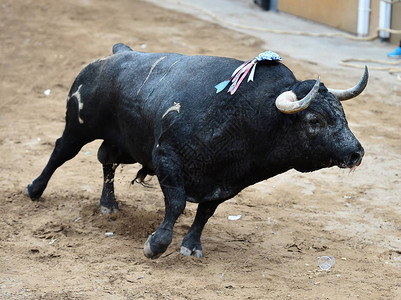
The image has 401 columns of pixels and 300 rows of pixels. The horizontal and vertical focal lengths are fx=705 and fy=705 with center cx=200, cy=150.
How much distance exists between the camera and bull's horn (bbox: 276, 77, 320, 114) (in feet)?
14.8

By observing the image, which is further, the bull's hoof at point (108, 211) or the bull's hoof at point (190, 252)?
the bull's hoof at point (108, 211)

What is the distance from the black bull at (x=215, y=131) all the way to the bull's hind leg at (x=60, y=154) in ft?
2.57

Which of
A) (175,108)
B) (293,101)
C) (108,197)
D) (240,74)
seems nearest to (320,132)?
(293,101)

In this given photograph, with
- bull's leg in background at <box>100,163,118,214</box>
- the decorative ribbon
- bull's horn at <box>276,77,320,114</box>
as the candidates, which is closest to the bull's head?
bull's horn at <box>276,77,320,114</box>

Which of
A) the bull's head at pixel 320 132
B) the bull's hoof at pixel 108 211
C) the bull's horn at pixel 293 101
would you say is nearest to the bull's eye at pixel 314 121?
the bull's head at pixel 320 132

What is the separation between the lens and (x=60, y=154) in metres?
6.29

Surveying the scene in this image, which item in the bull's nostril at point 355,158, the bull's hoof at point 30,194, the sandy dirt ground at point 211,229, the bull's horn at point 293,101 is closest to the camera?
the bull's horn at point 293,101

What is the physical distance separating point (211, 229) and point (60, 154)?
4.95 feet

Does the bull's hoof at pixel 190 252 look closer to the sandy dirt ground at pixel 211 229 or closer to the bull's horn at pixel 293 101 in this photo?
the sandy dirt ground at pixel 211 229

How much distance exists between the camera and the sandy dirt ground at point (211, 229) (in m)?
4.89

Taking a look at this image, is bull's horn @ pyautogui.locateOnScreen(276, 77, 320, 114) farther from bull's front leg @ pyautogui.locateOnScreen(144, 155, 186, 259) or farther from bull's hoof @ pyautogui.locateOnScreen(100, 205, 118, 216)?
bull's hoof @ pyautogui.locateOnScreen(100, 205, 118, 216)

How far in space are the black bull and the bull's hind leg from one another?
2.57 feet

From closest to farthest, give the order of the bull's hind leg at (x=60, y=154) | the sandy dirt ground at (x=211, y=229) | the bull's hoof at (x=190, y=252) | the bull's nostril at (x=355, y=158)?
1. the bull's nostril at (x=355, y=158)
2. the sandy dirt ground at (x=211, y=229)
3. the bull's hoof at (x=190, y=252)
4. the bull's hind leg at (x=60, y=154)

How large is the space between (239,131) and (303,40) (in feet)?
28.2
